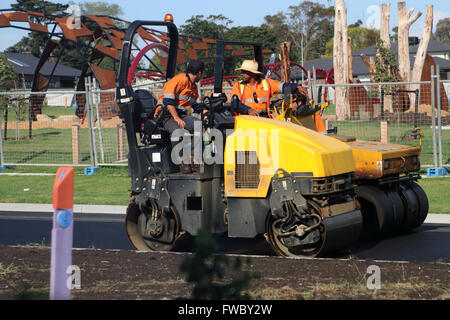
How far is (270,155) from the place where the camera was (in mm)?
8586

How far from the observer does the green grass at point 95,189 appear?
15.1 meters

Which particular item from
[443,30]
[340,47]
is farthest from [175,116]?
[443,30]

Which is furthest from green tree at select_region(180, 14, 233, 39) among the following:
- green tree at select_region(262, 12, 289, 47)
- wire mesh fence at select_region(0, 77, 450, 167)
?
wire mesh fence at select_region(0, 77, 450, 167)

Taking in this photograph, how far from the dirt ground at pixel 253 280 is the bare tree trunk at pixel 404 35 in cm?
3446

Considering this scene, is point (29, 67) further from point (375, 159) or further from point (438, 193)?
point (375, 159)

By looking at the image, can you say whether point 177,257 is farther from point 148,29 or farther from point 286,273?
point 148,29

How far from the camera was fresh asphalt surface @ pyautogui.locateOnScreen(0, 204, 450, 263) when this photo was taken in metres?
9.53

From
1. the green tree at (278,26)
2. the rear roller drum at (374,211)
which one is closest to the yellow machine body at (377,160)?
the rear roller drum at (374,211)

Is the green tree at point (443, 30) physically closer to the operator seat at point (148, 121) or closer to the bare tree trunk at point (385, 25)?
the bare tree trunk at point (385, 25)

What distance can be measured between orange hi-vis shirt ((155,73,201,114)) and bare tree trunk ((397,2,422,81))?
33.2 metres

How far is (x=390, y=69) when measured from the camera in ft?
136

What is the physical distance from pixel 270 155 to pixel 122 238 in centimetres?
332

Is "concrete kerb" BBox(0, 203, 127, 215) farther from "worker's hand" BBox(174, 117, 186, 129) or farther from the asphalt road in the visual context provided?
"worker's hand" BBox(174, 117, 186, 129)
